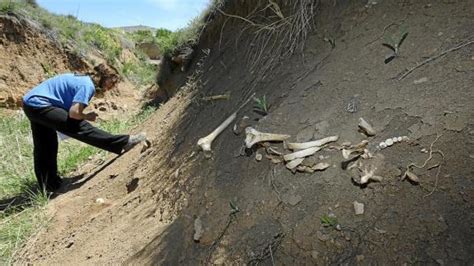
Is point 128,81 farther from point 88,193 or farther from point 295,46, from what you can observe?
point 295,46

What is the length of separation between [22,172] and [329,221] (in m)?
4.53

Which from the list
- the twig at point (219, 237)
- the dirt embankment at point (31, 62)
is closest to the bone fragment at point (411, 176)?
the twig at point (219, 237)

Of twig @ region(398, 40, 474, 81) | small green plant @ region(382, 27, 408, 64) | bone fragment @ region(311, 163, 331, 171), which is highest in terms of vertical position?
small green plant @ region(382, 27, 408, 64)

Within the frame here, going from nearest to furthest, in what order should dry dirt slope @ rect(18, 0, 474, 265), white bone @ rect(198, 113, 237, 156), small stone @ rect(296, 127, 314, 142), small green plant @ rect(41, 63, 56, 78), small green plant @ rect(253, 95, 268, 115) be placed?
dry dirt slope @ rect(18, 0, 474, 265), small stone @ rect(296, 127, 314, 142), small green plant @ rect(253, 95, 268, 115), white bone @ rect(198, 113, 237, 156), small green plant @ rect(41, 63, 56, 78)

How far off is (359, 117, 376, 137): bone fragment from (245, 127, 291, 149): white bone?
40 centimetres

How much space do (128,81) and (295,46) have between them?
8.16 metres

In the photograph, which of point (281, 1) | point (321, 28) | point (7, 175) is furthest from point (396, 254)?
point (7, 175)

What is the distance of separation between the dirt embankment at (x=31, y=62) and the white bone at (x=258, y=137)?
7.10 meters

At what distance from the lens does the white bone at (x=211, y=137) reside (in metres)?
2.69

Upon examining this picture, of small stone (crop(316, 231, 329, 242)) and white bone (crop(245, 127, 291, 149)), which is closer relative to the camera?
small stone (crop(316, 231, 329, 242))

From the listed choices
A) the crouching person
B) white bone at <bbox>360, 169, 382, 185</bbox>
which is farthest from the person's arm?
white bone at <bbox>360, 169, 382, 185</bbox>

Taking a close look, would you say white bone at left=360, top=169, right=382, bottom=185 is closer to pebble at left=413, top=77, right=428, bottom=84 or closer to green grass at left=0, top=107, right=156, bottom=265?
pebble at left=413, top=77, right=428, bottom=84

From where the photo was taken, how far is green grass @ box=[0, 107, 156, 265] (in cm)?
363

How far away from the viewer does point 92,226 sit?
3.25 metres
